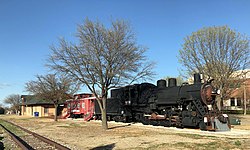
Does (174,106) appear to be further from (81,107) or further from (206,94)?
(81,107)

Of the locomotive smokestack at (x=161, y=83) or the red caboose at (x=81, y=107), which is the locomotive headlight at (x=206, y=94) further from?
the red caboose at (x=81, y=107)

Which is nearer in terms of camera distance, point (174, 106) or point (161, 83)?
point (174, 106)

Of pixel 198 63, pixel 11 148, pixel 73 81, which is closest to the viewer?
pixel 11 148

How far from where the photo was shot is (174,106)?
71.8 feet

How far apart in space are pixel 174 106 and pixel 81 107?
23.4 metres

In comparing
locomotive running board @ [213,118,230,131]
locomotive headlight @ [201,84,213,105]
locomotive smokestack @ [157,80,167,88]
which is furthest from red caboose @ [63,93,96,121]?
locomotive running board @ [213,118,230,131]

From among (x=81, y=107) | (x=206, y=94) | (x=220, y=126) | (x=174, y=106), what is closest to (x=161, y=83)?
(x=174, y=106)

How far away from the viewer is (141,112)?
26.5 meters

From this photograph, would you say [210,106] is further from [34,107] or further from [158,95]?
[34,107]

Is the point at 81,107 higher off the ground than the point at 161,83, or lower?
lower

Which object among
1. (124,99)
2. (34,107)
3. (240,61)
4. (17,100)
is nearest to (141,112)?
(124,99)

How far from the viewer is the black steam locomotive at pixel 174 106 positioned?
1902 cm

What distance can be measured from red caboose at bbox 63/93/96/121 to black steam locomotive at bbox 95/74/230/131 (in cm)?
918

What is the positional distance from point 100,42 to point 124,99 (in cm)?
1028
